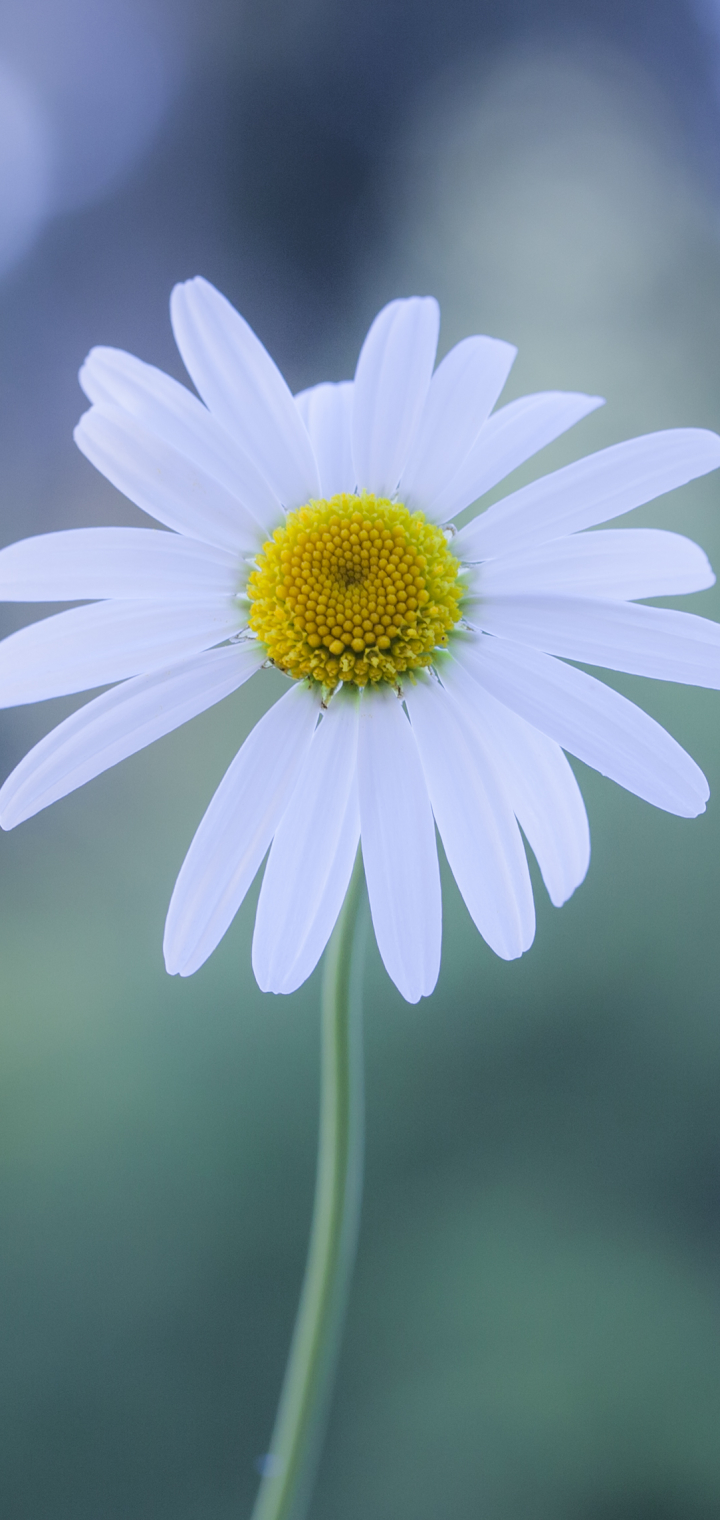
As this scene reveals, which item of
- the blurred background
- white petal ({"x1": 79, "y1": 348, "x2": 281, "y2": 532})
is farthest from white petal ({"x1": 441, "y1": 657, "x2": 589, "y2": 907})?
the blurred background

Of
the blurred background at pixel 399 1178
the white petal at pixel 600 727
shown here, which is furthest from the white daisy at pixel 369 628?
the blurred background at pixel 399 1178

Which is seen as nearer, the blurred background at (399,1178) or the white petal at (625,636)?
the white petal at (625,636)

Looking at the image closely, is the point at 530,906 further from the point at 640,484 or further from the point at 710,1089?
the point at 710,1089

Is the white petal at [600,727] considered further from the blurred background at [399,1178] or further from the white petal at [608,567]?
the blurred background at [399,1178]

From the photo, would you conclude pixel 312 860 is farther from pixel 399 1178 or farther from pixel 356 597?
pixel 399 1178

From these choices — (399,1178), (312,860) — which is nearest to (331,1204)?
(312,860)

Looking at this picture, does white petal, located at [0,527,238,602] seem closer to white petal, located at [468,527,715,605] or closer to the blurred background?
white petal, located at [468,527,715,605]

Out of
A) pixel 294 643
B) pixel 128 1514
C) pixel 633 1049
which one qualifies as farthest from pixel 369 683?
pixel 128 1514
